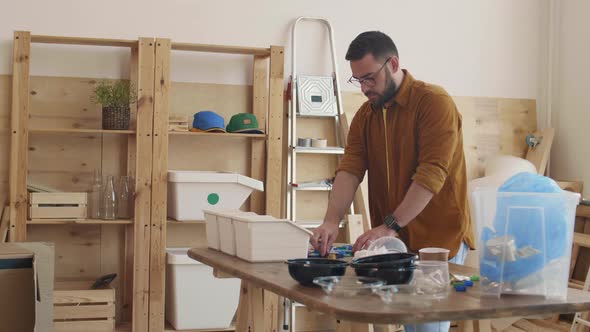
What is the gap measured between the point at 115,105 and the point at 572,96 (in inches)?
117

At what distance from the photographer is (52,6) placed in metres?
4.52

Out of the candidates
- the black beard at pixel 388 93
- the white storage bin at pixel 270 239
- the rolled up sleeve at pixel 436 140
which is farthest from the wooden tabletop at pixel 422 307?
the black beard at pixel 388 93

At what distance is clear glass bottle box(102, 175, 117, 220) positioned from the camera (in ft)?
14.5

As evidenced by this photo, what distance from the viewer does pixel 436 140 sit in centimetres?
273

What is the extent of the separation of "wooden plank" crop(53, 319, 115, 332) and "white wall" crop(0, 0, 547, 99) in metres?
1.44

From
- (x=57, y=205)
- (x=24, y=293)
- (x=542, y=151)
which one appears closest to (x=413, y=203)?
(x=24, y=293)

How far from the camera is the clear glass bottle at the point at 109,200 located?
441 centimetres

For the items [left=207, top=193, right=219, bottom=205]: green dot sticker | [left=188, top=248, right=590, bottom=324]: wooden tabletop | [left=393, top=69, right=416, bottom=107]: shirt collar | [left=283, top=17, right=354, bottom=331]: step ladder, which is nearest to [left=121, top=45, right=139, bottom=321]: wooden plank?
[left=207, top=193, right=219, bottom=205]: green dot sticker

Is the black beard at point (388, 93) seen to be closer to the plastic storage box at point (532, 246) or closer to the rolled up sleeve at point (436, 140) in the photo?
the rolled up sleeve at point (436, 140)

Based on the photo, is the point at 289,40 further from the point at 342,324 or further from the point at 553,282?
the point at 553,282

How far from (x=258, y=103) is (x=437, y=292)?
3.03 meters

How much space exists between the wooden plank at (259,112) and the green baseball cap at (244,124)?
21cm

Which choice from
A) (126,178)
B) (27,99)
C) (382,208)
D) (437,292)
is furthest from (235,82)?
(437,292)

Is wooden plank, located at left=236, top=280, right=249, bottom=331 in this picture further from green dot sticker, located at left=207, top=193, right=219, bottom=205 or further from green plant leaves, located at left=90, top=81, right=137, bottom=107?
green plant leaves, located at left=90, top=81, right=137, bottom=107
